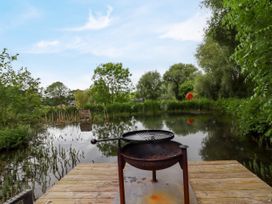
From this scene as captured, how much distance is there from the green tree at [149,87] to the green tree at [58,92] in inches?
362

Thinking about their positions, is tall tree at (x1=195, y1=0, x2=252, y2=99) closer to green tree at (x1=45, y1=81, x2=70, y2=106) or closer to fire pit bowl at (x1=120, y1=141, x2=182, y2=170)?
fire pit bowl at (x1=120, y1=141, x2=182, y2=170)

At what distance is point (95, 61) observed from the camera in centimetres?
1689

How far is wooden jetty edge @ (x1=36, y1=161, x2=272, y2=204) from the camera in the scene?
7.58 feet

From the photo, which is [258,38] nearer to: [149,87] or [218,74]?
[218,74]

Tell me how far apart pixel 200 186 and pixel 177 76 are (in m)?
22.9

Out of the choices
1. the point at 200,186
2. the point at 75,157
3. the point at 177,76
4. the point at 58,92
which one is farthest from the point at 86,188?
the point at 58,92

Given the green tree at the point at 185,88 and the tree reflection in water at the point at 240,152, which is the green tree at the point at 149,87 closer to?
the green tree at the point at 185,88

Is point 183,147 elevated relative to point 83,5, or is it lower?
lower

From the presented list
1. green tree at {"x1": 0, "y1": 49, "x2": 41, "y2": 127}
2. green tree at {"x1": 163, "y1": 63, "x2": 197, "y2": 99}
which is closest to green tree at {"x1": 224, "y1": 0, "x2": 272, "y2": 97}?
green tree at {"x1": 0, "y1": 49, "x2": 41, "y2": 127}

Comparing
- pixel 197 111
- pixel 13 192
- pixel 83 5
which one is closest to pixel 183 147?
pixel 13 192

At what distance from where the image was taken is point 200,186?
8.57ft

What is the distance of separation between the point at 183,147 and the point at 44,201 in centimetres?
160

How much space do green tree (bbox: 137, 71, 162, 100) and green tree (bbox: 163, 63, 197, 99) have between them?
1.10m

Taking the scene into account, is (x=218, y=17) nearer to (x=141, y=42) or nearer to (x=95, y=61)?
(x=141, y=42)
